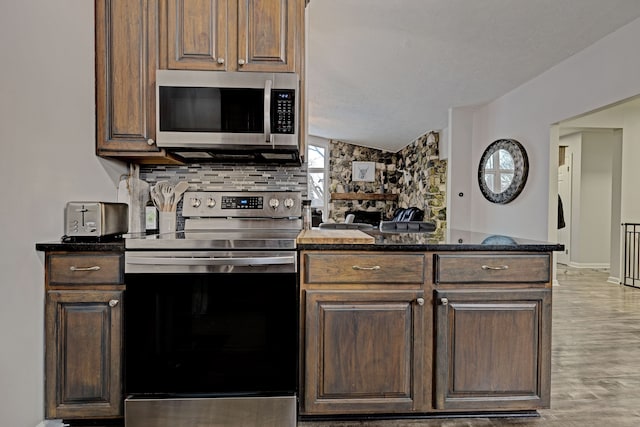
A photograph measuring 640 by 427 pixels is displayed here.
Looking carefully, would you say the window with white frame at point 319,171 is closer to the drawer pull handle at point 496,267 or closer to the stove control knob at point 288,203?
the stove control knob at point 288,203

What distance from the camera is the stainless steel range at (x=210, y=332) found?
1685 mm

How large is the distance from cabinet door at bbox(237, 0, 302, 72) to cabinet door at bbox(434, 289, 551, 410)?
139 cm

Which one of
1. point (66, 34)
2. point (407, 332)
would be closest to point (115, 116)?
point (66, 34)

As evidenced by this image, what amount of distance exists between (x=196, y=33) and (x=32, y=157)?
965mm

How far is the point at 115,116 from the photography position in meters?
2.03

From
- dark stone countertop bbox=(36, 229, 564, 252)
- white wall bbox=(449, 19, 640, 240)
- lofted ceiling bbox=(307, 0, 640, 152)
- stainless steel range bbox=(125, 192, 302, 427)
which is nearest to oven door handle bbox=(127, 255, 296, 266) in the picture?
stainless steel range bbox=(125, 192, 302, 427)

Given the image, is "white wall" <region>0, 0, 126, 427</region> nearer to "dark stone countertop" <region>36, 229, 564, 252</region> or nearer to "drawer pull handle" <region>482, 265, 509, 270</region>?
A: "dark stone countertop" <region>36, 229, 564, 252</region>

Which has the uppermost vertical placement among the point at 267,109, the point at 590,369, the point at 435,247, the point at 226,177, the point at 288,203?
the point at 267,109

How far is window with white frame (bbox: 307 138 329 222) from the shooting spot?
32.3 ft

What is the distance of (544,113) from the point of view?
4695 mm

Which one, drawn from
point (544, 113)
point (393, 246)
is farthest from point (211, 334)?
point (544, 113)

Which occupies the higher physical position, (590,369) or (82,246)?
(82,246)

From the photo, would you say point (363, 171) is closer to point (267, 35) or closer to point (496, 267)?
point (267, 35)


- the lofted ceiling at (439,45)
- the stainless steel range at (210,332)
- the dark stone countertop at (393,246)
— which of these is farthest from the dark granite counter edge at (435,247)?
the lofted ceiling at (439,45)
